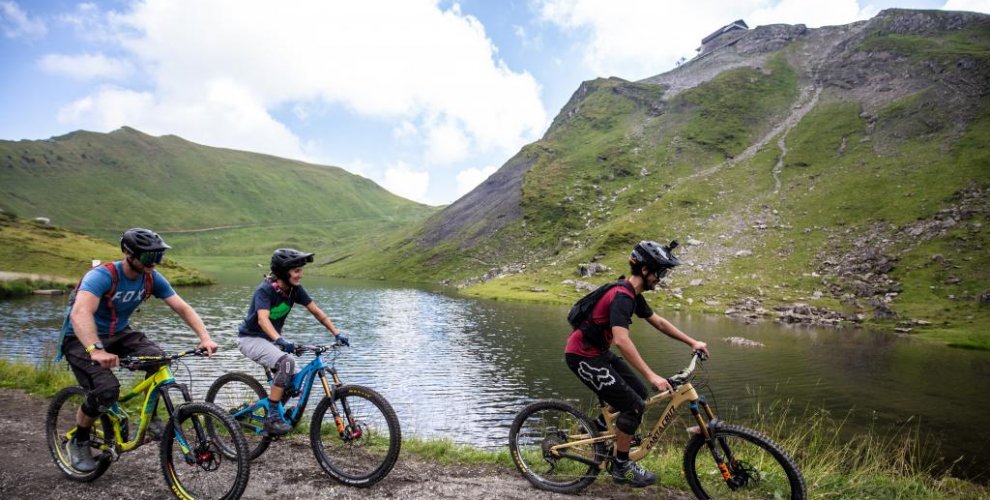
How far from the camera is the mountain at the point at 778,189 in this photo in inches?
2564

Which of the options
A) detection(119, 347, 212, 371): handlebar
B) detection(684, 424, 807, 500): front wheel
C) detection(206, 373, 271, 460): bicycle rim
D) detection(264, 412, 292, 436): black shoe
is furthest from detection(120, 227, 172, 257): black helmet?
detection(684, 424, 807, 500): front wheel

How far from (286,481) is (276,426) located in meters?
0.93

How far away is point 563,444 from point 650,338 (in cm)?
3874

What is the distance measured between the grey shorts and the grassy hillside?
5144 centimetres

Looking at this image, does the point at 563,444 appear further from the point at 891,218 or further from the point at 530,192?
the point at 530,192

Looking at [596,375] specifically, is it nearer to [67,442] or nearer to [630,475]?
[630,475]

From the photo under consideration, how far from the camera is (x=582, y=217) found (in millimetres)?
121438

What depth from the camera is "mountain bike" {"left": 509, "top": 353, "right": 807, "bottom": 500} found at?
7.68 m

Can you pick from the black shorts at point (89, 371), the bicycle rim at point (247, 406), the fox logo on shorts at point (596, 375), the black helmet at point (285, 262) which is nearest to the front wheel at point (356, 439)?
the bicycle rim at point (247, 406)

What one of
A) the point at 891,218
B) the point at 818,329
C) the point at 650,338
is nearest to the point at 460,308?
the point at 650,338

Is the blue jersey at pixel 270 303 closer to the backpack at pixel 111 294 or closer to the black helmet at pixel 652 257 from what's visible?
the backpack at pixel 111 294

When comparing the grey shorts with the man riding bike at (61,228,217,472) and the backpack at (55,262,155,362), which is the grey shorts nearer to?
the man riding bike at (61,228,217,472)

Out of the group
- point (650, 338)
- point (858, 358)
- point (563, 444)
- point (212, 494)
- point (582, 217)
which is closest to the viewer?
point (212, 494)

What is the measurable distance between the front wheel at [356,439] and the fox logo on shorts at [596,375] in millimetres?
3218
